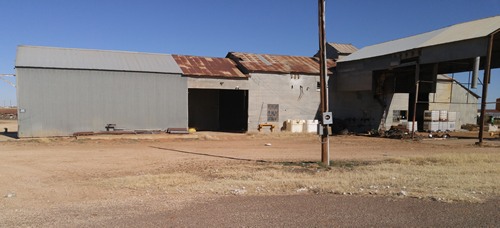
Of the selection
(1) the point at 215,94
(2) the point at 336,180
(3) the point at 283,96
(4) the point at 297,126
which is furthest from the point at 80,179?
(1) the point at 215,94

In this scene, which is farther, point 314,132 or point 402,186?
point 314,132

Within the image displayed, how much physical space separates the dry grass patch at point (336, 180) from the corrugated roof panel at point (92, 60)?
13499 millimetres

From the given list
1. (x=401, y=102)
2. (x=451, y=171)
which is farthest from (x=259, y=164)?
(x=401, y=102)

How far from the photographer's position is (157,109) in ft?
76.3

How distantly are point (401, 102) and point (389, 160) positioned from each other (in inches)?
851

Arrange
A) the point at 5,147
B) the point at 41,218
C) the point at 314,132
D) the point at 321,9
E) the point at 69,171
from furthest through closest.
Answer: the point at 314,132 → the point at 5,147 → the point at 321,9 → the point at 69,171 → the point at 41,218

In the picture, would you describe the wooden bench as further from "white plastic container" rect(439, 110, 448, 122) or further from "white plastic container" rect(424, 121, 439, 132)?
"white plastic container" rect(439, 110, 448, 122)

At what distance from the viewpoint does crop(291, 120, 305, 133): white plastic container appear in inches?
1071

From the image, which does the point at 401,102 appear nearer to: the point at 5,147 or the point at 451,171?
the point at 451,171

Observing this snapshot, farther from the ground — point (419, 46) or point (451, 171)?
point (419, 46)

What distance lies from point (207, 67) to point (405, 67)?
14257 mm

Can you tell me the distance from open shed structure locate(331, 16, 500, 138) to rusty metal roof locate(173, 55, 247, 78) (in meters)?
8.65

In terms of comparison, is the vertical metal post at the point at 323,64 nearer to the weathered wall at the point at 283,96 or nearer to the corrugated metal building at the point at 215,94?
the corrugated metal building at the point at 215,94

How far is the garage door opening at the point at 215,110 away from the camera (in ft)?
94.5
